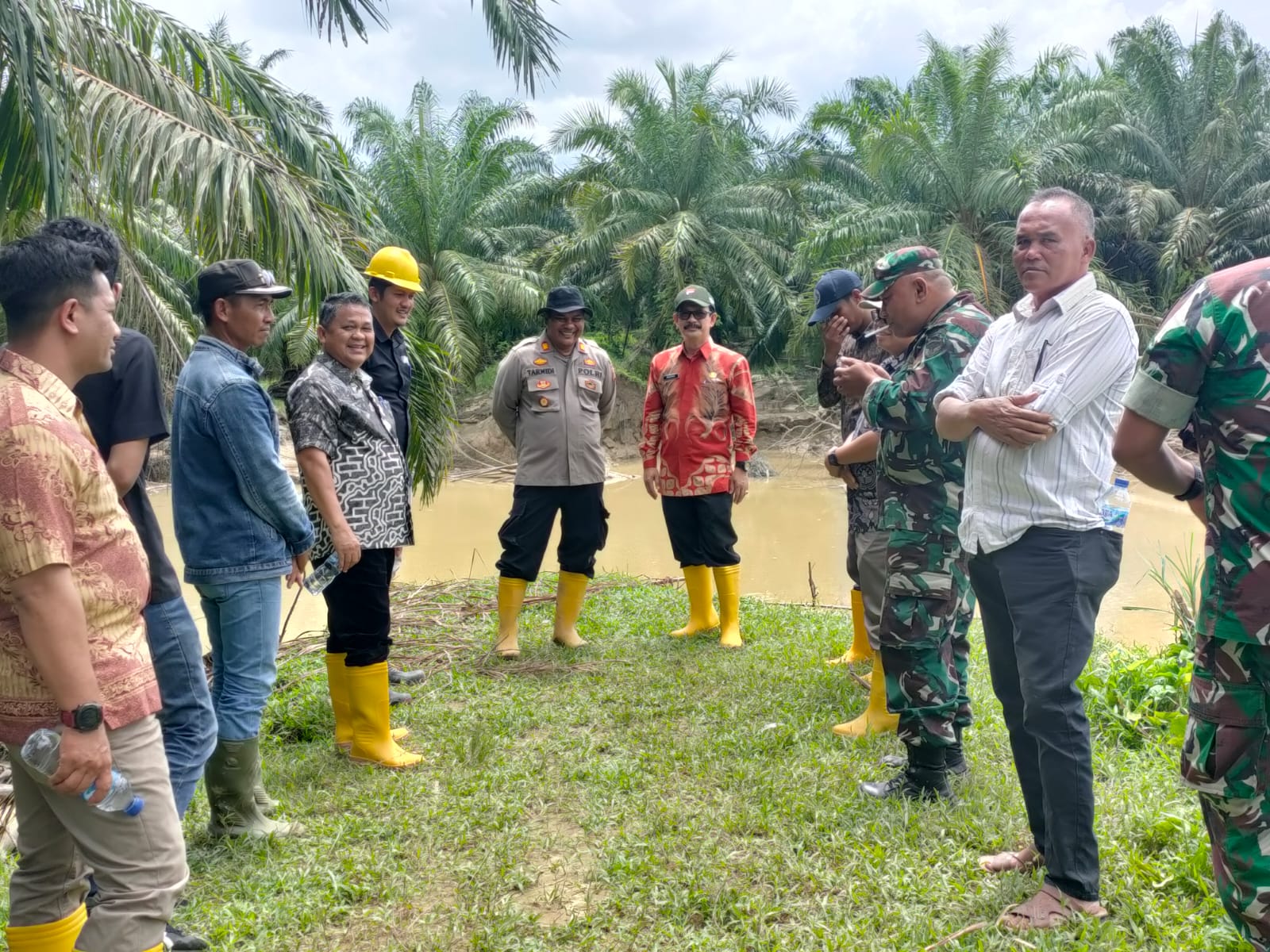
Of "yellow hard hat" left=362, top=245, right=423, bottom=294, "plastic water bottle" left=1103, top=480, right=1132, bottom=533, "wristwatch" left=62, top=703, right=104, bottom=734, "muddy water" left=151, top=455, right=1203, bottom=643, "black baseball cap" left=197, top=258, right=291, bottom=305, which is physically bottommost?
"muddy water" left=151, top=455, right=1203, bottom=643

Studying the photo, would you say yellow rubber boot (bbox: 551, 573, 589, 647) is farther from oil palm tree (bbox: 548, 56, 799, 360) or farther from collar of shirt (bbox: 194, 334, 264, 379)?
oil palm tree (bbox: 548, 56, 799, 360)

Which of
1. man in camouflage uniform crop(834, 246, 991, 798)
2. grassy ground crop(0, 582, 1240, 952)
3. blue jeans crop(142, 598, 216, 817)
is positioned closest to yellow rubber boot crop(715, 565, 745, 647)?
grassy ground crop(0, 582, 1240, 952)

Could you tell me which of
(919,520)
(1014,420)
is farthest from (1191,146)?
(1014,420)

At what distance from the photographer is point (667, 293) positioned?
74.3ft

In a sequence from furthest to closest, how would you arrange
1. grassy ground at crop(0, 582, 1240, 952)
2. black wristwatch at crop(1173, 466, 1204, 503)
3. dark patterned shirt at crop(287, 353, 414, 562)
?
dark patterned shirt at crop(287, 353, 414, 562) < grassy ground at crop(0, 582, 1240, 952) < black wristwatch at crop(1173, 466, 1204, 503)

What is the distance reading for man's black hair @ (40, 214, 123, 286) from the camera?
7.42 feet

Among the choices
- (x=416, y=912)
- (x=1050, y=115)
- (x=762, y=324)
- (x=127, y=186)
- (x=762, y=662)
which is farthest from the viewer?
(x=762, y=324)

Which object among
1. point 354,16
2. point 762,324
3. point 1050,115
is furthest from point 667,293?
point 354,16

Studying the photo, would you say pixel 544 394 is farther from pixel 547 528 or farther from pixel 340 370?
pixel 340 370

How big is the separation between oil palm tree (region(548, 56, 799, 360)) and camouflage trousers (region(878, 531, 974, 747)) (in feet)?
61.5

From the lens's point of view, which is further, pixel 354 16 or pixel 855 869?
pixel 354 16

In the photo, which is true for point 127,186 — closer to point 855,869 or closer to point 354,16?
point 354,16

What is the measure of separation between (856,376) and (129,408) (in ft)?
7.56

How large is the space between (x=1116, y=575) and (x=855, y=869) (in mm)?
1212
